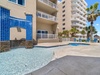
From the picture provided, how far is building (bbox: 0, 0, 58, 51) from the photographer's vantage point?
377 inches

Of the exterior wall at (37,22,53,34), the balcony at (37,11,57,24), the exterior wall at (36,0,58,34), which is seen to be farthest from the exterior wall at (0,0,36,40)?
the exterior wall at (37,22,53,34)

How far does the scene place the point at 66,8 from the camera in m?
48.9

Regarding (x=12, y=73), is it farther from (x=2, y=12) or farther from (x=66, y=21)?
(x=66, y=21)

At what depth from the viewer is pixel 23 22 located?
1231cm

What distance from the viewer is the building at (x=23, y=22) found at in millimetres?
9570

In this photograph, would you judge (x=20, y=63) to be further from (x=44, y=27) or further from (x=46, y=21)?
(x=44, y=27)

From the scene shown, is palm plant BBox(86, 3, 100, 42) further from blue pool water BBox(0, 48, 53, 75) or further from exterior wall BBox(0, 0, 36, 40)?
blue pool water BBox(0, 48, 53, 75)

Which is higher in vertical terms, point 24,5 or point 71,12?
point 71,12

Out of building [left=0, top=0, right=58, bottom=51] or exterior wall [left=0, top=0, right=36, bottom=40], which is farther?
exterior wall [left=0, top=0, right=36, bottom=40]

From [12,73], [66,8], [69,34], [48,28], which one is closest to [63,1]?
[66,8]

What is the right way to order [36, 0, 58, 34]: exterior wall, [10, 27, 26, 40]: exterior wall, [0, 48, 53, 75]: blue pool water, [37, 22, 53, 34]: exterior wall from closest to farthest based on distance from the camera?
[0, 48, 53, 75]: blue pool water < [10, 27, 26, 40]: exterior wall < [36, 0, 58, 34]: exterior wall < [37, 22, 53, 34]: exterior wall

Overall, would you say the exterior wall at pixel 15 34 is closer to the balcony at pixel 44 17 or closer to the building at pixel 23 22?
the building at pixel 23 22

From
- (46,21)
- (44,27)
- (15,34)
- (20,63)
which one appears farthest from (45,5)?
(20,63)

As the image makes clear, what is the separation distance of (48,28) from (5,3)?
1173 centimetres
